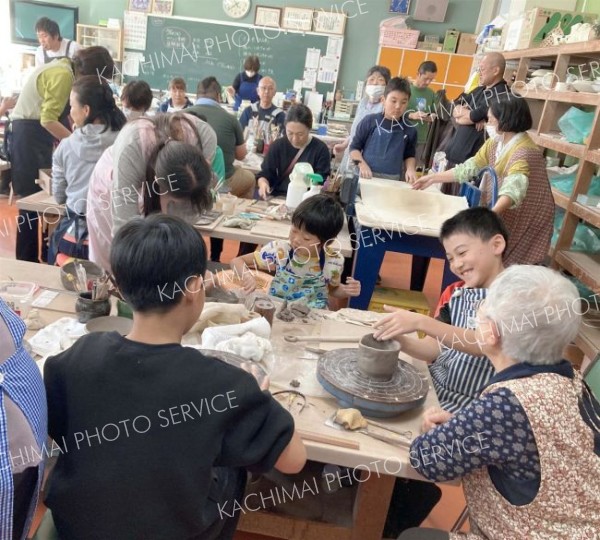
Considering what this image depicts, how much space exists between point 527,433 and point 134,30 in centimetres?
903

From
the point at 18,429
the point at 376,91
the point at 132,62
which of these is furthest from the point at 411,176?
the point at 132,62

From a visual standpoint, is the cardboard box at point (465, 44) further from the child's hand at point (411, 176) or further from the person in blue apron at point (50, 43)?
the person in blue apron at point (50, 43)

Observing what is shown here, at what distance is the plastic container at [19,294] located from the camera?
1630 mm

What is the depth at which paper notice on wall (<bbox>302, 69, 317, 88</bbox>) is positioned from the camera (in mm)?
8441

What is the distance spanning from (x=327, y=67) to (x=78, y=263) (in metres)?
7.31

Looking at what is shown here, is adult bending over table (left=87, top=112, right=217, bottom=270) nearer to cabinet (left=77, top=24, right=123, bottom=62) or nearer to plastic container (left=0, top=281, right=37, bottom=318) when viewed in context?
plastic container (left=0, top=281, right=37, bottom=318)

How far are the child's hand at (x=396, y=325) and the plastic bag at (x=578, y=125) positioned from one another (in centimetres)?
300

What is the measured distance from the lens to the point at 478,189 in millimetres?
3205

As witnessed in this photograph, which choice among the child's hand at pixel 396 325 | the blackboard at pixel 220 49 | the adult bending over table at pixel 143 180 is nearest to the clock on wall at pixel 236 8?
the blackboard at pixel 220 49

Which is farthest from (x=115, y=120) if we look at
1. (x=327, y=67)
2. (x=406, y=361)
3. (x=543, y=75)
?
(x=327, y=67)

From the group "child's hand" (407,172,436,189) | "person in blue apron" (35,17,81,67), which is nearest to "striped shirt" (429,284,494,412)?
"child's hand" (407,172,436,189)

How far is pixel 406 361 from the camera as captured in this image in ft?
5.43

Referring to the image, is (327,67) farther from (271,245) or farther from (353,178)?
(271,245)

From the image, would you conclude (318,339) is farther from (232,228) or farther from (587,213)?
(587,213)
